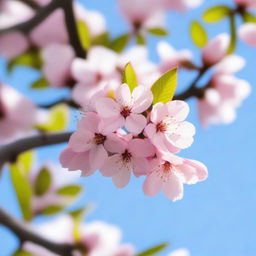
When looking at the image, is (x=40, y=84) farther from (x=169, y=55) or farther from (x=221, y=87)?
(x=221, y=87)

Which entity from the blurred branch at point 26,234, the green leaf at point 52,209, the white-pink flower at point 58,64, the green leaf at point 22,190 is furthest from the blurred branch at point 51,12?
the green leaf at point 52,209

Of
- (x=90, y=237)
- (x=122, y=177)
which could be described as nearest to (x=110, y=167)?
(x=122, y=177)

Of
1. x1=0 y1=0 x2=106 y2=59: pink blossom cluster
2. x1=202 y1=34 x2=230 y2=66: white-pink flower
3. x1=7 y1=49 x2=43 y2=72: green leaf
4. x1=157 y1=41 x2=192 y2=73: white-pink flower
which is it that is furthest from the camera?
x1=7 y1=49 x2=43 y2=72: green leaf

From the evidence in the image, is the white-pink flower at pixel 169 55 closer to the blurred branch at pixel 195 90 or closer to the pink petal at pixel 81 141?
the blurred branch at pixel 195 90

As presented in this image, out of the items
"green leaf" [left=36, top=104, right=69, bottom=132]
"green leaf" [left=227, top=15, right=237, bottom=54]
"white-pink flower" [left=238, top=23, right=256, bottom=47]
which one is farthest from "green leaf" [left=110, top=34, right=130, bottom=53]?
"white-pink flower" [left=238, top=23, right=256, bottom=47]

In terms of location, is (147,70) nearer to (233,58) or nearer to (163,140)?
(233,58)

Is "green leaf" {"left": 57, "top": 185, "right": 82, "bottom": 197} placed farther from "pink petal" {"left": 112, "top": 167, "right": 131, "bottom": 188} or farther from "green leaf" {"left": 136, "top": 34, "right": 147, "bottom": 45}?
"pink petal" {"left": 112, "top": 167, "right": 131, "bottom": 188}
